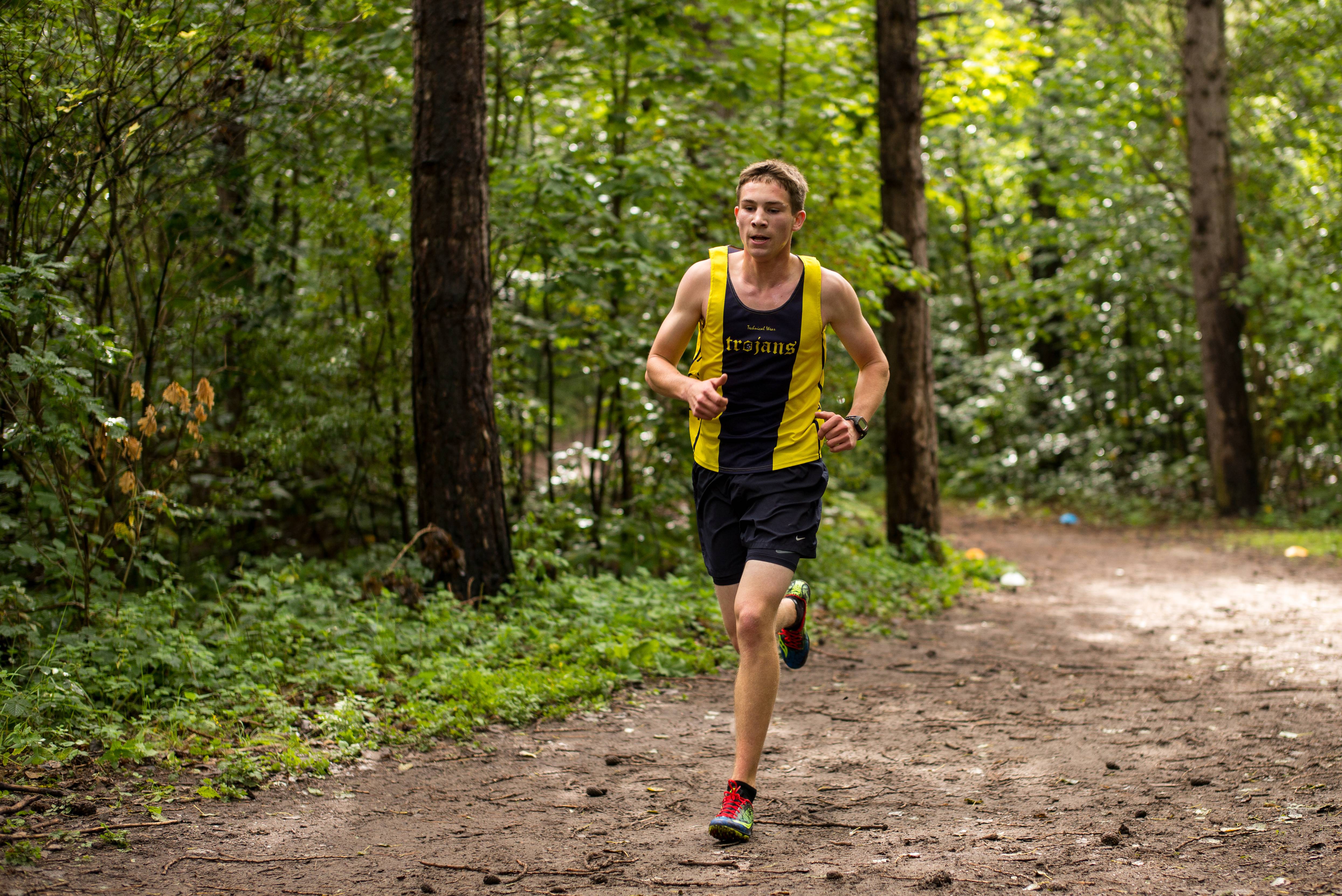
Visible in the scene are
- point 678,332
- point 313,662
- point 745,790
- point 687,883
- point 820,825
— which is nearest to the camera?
point 687,883

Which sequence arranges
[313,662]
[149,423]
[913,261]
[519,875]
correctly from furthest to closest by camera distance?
1. [913,261]
2. [313,662]
3. [149,423]
4. [519,875]

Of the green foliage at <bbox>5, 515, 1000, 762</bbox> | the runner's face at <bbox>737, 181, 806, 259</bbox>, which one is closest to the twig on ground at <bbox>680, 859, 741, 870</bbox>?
the green foliage at <bbox>5, 515, 1000, 762</bbox>

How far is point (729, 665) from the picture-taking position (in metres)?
6.49

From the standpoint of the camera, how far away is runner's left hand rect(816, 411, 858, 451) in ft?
12.1

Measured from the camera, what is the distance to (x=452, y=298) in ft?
22.4

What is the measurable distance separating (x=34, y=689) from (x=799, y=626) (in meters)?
3.11

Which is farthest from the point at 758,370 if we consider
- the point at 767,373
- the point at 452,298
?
the point at 452,298

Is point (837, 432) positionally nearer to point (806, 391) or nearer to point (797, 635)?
point (806, 391)

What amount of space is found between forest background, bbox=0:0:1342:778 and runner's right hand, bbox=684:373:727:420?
7.16ft

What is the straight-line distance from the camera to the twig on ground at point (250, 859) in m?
3.27

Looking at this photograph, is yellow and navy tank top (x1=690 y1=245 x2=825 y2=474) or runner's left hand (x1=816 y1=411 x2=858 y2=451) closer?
runner's left hand (x1=816 y1=411 x2=858 y2=451)

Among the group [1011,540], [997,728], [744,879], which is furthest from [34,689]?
[1011,540]

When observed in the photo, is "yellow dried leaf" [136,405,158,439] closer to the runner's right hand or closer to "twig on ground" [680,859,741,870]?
the runner's right hand

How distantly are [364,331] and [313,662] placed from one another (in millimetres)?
3350
